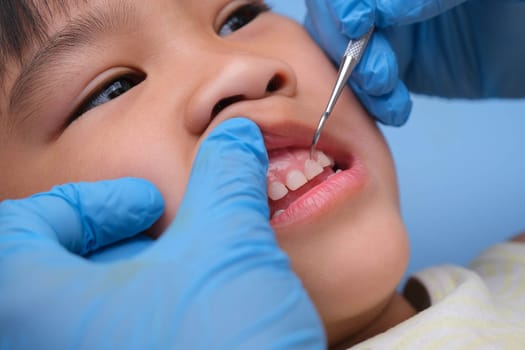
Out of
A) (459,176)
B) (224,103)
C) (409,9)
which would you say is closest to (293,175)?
(224,103)

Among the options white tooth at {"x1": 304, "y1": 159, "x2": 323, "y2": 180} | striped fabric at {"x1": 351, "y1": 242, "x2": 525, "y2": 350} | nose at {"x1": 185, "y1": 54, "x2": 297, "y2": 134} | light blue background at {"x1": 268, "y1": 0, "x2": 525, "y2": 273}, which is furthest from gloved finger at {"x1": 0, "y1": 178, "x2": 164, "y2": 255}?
light blue background at {"x1": 268, "y1": 0, "x2": 525, "y2": 273}

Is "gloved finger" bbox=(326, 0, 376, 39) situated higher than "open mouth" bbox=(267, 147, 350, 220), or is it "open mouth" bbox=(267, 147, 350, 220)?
"gloved finger" bbox=(326, 0, 376, 39)

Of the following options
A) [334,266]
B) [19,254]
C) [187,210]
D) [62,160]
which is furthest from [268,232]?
[62,160]

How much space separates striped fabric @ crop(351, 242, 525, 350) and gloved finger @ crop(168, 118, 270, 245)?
35 cm

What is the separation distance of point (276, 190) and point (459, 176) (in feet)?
4.15

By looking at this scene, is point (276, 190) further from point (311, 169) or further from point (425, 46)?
point (425, 46)

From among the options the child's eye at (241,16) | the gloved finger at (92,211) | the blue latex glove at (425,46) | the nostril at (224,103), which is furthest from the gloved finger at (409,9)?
the gloved finger at (92,211)

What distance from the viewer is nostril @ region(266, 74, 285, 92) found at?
3.74 feet

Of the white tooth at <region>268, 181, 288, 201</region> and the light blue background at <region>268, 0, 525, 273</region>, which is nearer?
the white tooth at <region>268, 181, 288, 201</region>

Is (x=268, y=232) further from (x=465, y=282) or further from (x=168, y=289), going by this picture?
(x=465, y=282)

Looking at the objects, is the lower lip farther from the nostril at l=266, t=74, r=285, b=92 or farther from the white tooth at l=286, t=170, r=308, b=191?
the nostril at l=266, t=74, r=285, b=92

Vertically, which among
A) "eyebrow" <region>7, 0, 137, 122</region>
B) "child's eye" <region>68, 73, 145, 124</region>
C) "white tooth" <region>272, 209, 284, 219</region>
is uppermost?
"eyebrow" <region>7, 0, 137, 122</region>

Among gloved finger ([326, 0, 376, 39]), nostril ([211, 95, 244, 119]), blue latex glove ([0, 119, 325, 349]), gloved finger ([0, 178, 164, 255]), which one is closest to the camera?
blue latex glove ([0, 119, 325, 349])

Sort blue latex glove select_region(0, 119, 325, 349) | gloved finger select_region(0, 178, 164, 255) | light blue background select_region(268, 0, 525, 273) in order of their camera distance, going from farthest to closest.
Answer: light blue background select_region(268, 0, 525, 273) → gloved finger select_region(0, 178, 164, 255) → blue latex glove select_region(0, 119, 325, 349)
